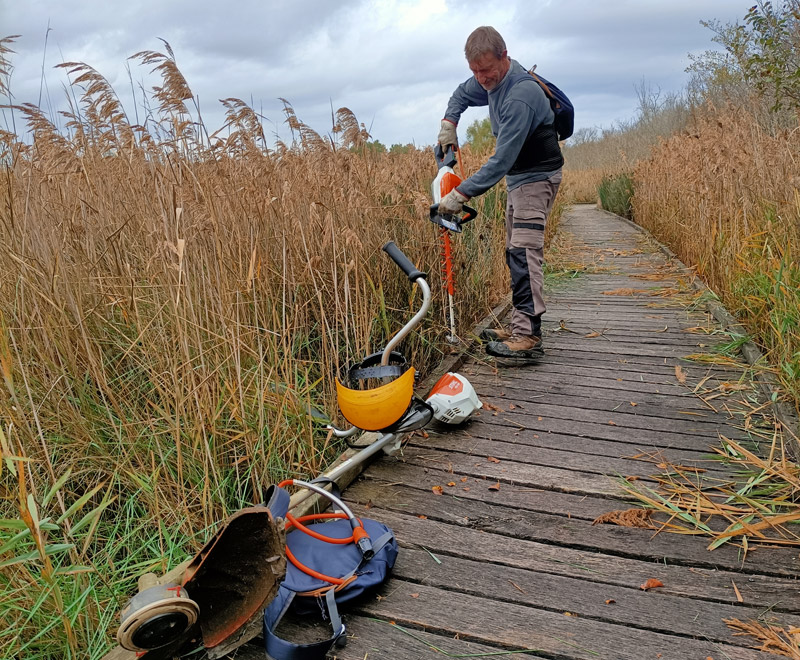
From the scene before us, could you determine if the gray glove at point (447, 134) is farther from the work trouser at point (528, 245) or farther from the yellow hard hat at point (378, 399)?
the yellow hard hat at point (378, 399)

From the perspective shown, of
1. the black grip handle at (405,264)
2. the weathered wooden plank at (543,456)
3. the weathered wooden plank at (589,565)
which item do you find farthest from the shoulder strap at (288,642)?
the black grip handle at (405,264)

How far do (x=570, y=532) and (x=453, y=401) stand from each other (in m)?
1.02

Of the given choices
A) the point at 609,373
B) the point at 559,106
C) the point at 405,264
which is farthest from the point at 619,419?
the point at 559,106

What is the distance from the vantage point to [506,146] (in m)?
3.57

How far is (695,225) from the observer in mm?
6543

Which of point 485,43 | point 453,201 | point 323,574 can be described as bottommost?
point 323,574

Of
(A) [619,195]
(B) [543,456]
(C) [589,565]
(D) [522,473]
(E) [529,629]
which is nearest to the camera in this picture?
(E) [529,629]

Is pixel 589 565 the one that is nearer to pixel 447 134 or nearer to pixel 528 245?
pixel 528 245

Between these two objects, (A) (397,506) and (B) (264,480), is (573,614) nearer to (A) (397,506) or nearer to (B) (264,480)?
(A) (397,506)

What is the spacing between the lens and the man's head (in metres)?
3.61

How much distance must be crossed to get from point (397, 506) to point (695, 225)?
5.63 m

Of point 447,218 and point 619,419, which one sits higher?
point 447,218

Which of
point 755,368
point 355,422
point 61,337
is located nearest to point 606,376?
point 755,368

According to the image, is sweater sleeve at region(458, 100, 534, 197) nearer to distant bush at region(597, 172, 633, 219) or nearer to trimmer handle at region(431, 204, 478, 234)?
trimmer handle at region(431, 204, 478, 234)
